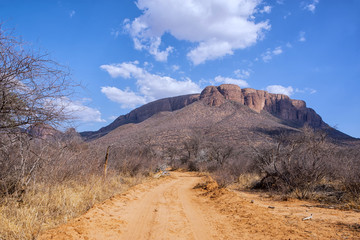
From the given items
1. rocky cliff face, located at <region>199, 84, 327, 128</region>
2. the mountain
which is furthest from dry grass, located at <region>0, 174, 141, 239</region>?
rocky cliff face, located at <region>199, 84, 327, 128</region>

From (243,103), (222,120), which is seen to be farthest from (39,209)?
(243,103)

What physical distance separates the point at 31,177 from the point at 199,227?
14.5 ft

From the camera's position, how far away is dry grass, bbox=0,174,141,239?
3879 millimetres

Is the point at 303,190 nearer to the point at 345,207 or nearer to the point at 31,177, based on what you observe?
the point at 345,207

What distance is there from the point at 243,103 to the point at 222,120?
41.3 m

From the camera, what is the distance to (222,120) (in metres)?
59.9

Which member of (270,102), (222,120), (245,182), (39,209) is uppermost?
(270,102)

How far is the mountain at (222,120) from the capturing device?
48.5 m

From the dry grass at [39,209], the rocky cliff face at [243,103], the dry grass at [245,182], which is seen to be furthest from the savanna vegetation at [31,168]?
the rocky cliff face at [243,103]

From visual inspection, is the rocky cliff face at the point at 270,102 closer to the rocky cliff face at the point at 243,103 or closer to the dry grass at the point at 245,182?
the rocky cliff face at the point at 243,103

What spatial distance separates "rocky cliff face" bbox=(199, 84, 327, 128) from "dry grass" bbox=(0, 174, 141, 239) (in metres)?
79.9

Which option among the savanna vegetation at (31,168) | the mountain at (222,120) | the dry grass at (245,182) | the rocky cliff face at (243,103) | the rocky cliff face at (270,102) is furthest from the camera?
the rocky cliff face at (270,102)

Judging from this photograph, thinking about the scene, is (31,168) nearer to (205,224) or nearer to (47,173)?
(47,173)

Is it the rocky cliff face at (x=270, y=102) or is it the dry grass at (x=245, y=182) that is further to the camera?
the rocky cliff face at (x=270, y=102)
